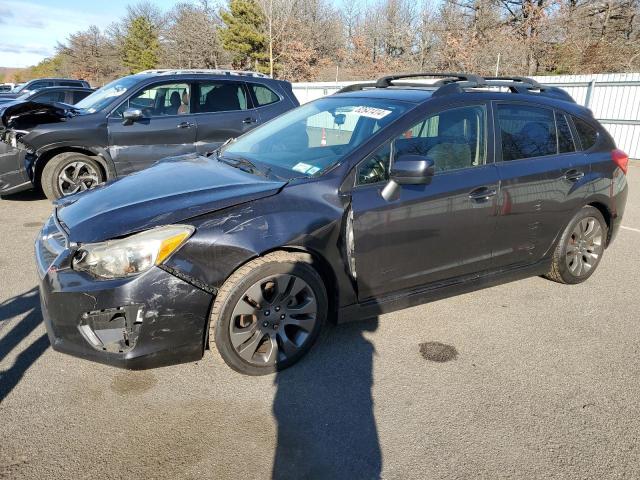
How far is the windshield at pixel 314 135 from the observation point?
331 cm

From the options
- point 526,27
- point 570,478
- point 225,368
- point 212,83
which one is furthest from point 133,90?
point 526,27

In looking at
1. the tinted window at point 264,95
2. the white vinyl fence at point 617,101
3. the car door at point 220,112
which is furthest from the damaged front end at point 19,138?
the white vinyl fence at point 617,101

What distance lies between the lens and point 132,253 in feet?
8.46

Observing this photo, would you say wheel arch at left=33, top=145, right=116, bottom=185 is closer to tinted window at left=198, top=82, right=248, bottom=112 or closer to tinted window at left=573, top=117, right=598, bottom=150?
tinted window at left=198, top=82, right=248, bottom=112

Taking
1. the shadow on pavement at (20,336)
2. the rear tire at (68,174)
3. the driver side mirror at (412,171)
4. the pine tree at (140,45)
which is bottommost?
the shadow on pavement at (20,336)

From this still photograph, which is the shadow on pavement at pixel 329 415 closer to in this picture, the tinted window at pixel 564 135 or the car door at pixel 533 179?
the car door at pixel 533 179

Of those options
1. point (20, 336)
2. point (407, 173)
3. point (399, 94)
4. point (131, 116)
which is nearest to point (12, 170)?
point (131, 116)

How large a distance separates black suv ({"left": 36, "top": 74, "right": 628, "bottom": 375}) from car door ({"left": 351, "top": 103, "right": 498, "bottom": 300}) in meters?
0.01

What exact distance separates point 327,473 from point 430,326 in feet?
5.61

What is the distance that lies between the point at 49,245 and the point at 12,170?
4395 millimetres

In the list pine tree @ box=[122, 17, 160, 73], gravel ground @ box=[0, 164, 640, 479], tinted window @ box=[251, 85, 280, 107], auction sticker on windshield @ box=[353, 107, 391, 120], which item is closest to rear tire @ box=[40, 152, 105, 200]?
tinted window @ box=[251, 85, 280, 107]

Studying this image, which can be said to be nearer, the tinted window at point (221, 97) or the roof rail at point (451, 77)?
the roof rail at point (451, 77)

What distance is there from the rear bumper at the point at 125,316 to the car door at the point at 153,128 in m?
4.47

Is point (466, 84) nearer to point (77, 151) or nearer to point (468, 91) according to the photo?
point (468, 91)
